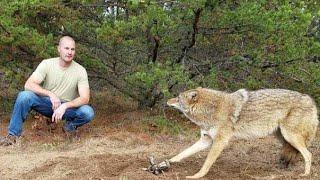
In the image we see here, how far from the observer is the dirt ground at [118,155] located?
5742mm

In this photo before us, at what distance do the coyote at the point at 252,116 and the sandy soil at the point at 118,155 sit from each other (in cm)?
43

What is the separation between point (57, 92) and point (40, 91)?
0.30 meters

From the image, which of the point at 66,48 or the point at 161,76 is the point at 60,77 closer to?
the point at 66,48

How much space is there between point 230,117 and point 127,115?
4.04 meters

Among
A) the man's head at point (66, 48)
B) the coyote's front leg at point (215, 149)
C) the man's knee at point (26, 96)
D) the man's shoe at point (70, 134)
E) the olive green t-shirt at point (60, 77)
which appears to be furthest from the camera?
the man's shoe at point (70, 134)

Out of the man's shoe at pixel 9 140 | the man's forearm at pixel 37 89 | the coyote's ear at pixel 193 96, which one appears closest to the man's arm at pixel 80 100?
the man's forearm at pixel 37 89

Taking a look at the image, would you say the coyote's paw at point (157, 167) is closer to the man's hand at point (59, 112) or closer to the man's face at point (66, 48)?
the man's hand at point (59, 112)

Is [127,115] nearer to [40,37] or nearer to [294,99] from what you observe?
[40,37]

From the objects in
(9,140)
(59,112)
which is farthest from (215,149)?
(9,140)

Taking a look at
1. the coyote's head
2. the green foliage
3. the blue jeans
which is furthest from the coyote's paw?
the blue jeans

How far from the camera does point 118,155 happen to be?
6391 mm

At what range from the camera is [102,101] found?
419 inches

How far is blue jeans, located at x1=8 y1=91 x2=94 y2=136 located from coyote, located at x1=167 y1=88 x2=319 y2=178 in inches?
84.0

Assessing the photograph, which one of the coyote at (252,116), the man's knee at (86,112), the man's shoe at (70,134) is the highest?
the coyote at (252,116)
